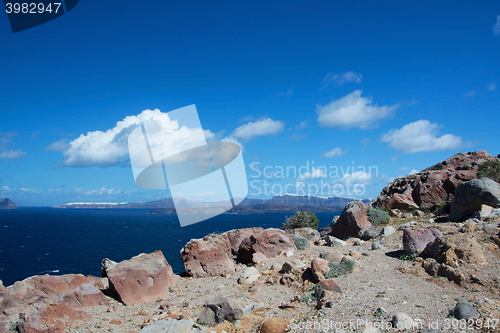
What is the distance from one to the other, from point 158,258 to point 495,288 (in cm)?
1223

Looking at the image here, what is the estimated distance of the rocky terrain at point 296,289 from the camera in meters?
7.38

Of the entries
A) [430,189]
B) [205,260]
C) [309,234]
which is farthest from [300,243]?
[430,189]

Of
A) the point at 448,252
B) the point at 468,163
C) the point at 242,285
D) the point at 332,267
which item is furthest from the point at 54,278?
the point at 468,163

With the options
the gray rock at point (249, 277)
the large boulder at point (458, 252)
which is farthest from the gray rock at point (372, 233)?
the gray rock at point (249, 277)

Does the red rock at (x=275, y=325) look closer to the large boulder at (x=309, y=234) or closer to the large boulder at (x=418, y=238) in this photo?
the large boulder at (x=418, y=238)

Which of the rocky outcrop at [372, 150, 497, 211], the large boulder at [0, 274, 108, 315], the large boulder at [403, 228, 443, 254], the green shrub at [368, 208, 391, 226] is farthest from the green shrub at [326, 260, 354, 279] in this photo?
the rocky outcrop at [372, 150, 497, 211]

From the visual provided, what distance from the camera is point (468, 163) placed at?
88.3 feet

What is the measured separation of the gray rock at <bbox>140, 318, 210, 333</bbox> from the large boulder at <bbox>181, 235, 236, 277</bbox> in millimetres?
7152

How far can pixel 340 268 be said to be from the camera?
1087 centimetres

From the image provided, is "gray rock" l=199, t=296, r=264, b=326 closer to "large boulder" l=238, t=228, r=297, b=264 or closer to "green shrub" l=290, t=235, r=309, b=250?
"large boulder" l=238, t=228, r=297, b=264

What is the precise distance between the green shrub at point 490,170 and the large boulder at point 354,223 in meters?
10.5

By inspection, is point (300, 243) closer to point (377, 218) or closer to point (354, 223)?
point (354, 223)

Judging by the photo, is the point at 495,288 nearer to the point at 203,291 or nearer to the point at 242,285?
the point at 242,285

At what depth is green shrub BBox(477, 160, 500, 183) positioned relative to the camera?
22.4 m
